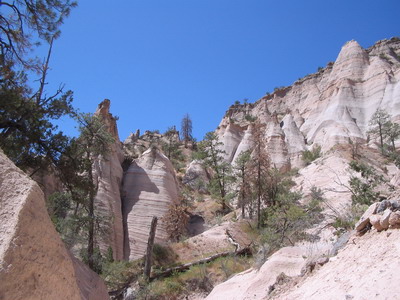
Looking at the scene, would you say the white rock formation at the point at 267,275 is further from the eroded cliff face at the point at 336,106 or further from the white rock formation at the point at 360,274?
the eroded cliff face at the point at 336,106

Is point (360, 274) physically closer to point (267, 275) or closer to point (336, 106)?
point (267, 275)

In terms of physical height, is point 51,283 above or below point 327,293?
above

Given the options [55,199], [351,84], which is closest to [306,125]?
[351,84]

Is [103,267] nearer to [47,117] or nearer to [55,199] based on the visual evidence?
[55,199]

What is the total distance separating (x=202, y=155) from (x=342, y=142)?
16.4 metres

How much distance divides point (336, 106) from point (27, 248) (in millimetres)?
49139

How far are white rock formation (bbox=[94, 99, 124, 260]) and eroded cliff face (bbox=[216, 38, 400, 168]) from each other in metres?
19.2

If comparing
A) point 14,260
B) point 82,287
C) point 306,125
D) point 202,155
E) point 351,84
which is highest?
point 351,84

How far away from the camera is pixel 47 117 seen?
27.5 feet

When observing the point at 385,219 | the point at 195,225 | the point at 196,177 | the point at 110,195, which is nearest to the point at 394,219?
the point at 385,219

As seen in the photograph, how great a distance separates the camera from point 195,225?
25781 mm

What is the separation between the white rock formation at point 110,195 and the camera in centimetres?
2056

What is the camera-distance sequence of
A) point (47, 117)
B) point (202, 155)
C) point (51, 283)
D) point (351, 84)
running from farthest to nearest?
point (351, 84) < point (202, 155) < point (47, 117) < point (51, 283)

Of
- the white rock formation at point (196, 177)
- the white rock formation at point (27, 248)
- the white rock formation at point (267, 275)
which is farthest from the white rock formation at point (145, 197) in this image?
the white rock formation at point (27, 248)
